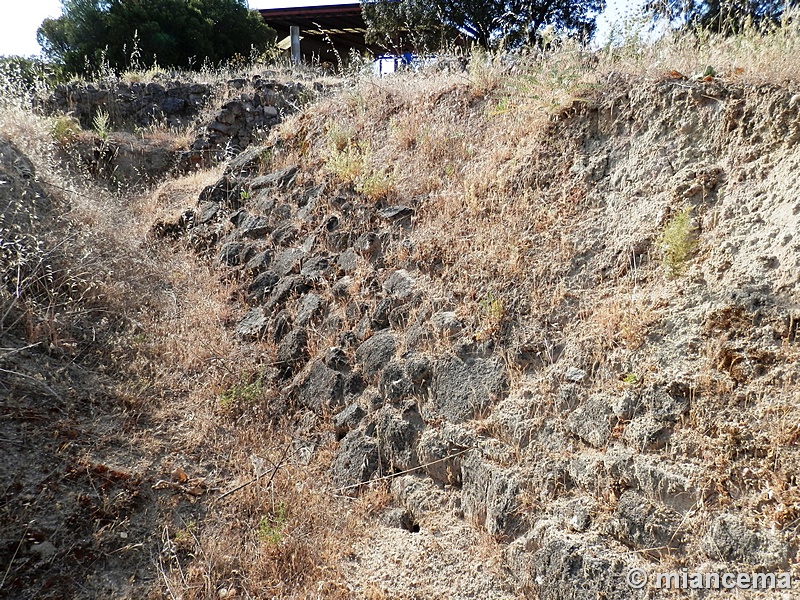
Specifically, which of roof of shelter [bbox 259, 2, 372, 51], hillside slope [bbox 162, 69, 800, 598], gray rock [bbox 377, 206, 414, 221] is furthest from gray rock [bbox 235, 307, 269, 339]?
roof of shelter [bbox 259, 2, 372, 51]

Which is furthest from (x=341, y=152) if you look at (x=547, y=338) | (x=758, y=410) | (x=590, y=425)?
(x=758, y=410)

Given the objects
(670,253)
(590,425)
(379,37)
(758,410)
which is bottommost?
(590,425)

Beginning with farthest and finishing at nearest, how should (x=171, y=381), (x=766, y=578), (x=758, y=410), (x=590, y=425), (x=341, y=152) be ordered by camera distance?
(x=341, y=152)
(x=171, y=381)
(x=590, y=425)
(x=758, y=410)
(x=766, y=578)

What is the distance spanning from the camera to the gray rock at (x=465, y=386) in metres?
3.51

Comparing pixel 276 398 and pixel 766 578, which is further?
pixel 276 398

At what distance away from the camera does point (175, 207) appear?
780cm

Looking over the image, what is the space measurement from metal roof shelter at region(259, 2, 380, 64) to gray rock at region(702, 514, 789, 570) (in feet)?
58.6

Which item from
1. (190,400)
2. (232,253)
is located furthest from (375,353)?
(232,253)

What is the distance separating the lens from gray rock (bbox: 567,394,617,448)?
2.91 meters

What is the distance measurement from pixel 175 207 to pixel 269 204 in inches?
75.7

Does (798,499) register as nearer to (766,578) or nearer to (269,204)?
(766,578)

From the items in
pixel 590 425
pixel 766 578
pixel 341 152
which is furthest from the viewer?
pixel 341 152

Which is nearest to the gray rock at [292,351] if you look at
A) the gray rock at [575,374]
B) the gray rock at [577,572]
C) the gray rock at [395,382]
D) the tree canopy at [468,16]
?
the gray rock at [395,382]

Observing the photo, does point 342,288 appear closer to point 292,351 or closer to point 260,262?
point 292,351
